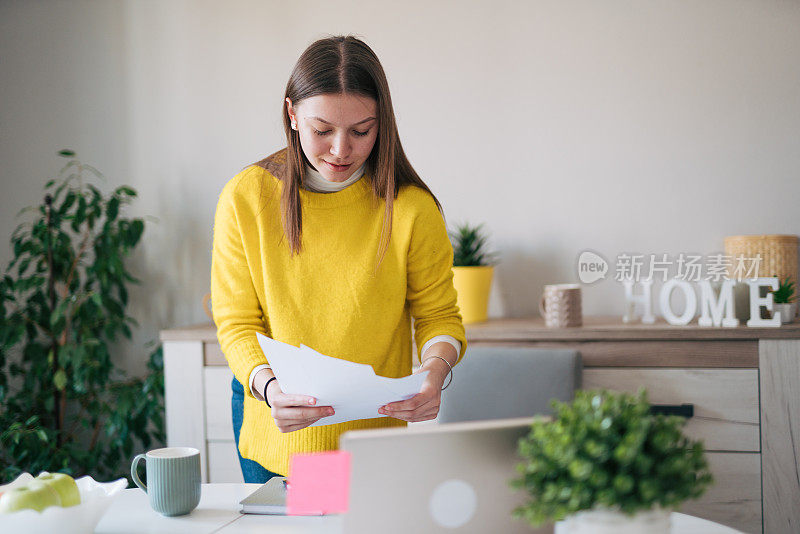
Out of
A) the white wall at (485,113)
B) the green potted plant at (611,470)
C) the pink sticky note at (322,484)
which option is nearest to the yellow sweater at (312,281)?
the pink sticky note at (322,484)

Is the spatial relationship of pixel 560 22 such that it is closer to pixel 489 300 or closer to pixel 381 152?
pixel 489 300

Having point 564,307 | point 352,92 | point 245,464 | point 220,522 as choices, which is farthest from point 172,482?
point 564,307

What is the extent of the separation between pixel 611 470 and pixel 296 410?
25.2 inches

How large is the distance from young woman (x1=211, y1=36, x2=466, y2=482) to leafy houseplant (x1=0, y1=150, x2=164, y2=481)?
1.31 metres

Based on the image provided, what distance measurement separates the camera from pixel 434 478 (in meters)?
0.85

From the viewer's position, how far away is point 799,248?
2547mm

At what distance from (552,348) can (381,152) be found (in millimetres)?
1104

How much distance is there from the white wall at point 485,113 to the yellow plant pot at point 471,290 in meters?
0.23

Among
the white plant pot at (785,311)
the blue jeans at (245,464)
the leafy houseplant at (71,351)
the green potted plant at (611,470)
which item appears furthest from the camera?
the leafy houseplant at (71,351)

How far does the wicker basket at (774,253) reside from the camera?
2.42 meters

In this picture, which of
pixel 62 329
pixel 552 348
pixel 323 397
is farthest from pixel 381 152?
pixel 62 329

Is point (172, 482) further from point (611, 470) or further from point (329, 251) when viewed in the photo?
point (611, 470)

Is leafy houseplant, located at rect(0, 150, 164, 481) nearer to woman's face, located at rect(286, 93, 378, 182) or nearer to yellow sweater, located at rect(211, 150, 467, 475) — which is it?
yellow sweater, located at rect(211, 150, 467, 475)

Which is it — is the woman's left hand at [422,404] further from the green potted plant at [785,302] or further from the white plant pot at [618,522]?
the green potted plant at [785,302]
